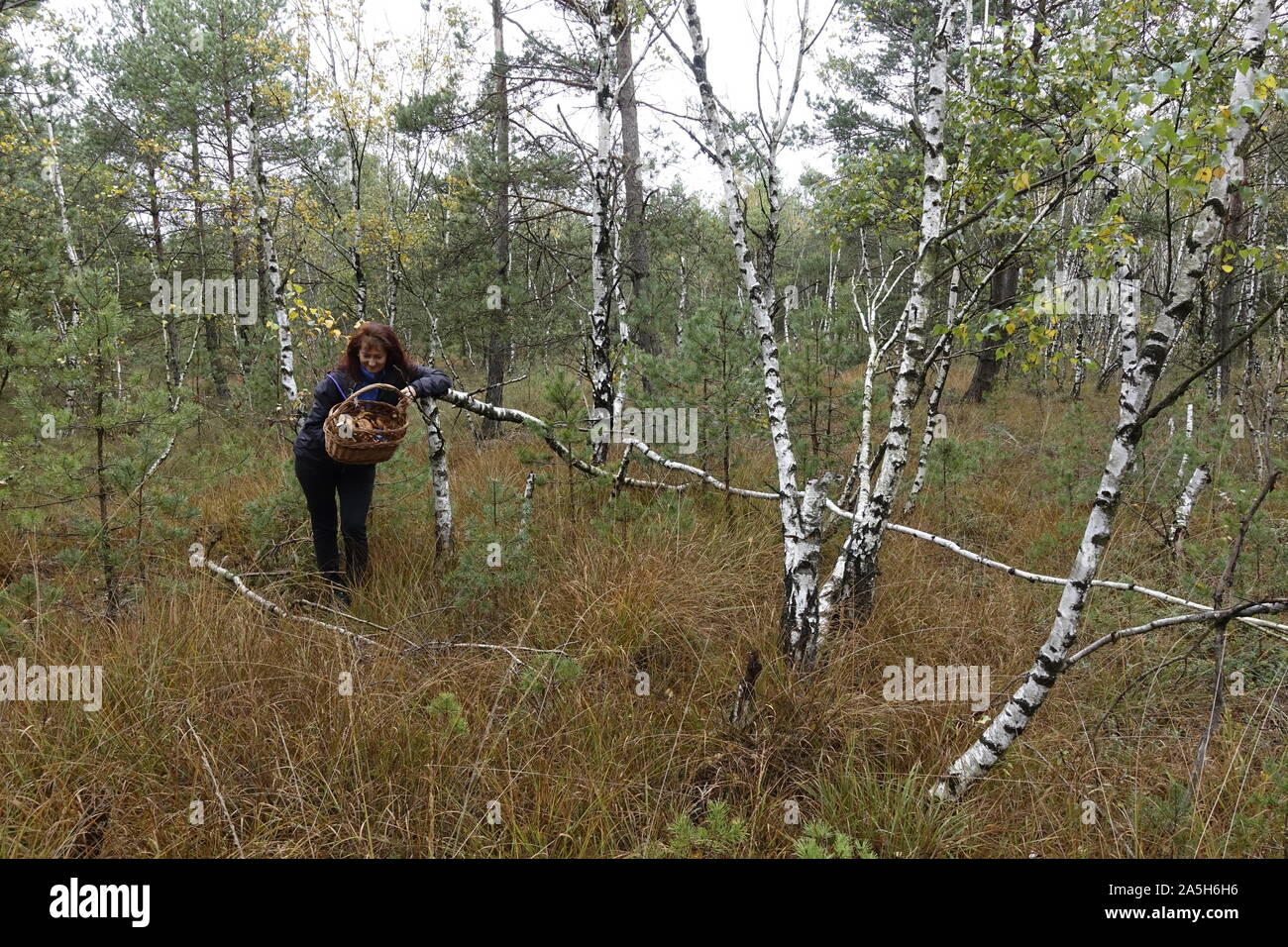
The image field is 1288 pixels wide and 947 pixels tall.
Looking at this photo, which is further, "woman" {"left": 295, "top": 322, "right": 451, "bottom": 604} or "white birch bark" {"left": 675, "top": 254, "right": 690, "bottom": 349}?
"white birch bark" {"left": 675, "top": 254, "right": 690, "bottom": 349}

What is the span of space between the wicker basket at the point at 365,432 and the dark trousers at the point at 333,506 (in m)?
0.27

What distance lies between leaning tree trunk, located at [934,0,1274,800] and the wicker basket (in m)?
3.06

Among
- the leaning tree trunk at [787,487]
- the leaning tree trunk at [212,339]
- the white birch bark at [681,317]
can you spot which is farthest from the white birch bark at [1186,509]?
the leaning tree trunk at [212,339]

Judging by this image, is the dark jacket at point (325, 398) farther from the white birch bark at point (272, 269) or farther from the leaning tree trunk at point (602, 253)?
the white birch bark at point (272, 269)

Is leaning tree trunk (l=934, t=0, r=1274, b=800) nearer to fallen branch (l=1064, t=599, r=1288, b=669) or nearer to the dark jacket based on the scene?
fallen branch (l=1064, t=599, r=1288, b=669)

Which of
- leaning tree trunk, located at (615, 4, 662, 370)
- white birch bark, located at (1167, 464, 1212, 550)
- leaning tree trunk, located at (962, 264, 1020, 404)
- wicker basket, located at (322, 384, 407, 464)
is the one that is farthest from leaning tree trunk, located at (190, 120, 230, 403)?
leaning tree trunk, located at (962, 264, 1020, 404)

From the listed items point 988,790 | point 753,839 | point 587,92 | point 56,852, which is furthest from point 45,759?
point 587,92

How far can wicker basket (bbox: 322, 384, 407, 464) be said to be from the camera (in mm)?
3227

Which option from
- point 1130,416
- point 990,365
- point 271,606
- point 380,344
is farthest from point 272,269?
point 990,365

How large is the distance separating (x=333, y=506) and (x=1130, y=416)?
3890 millimetres

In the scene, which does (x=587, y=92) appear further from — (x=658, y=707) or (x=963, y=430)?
(x=658, y=707)

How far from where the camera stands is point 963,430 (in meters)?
9.05

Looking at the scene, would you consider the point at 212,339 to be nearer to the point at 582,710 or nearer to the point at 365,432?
the point at 365,432

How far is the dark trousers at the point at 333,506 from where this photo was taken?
360 centimetres
